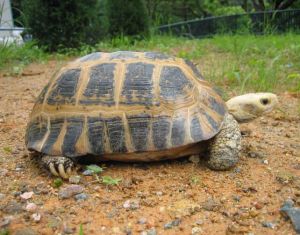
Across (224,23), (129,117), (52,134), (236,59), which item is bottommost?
(224,23)

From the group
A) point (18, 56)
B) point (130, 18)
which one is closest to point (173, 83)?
point (18, 56)

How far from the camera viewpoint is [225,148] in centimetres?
268

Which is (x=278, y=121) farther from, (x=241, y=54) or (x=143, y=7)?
(x=143, y=7)

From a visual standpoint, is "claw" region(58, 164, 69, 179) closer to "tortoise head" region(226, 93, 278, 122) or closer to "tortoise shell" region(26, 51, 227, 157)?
"tortoise shell" region(26, 51, 227, 157)

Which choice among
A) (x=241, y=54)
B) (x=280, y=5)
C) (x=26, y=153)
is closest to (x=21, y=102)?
(x=26, y=153)

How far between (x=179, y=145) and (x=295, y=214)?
820mm

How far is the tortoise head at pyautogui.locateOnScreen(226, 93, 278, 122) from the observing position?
3.02m

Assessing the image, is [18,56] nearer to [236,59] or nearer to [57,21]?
[57,21]

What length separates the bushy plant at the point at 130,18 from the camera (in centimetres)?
1085

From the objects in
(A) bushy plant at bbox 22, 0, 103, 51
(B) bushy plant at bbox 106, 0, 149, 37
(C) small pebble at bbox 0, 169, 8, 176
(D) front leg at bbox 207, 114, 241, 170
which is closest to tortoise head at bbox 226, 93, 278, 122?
(D) front leg at bbox 207, 114, 241, 170

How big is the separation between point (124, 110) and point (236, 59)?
16.0 ft

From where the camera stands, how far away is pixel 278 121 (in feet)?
12.9

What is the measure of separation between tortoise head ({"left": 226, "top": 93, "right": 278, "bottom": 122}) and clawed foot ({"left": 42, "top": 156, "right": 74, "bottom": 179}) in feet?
4.37

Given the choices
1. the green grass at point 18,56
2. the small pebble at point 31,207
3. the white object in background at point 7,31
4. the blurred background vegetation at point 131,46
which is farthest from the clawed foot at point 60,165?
the white object in background at point 7,31
